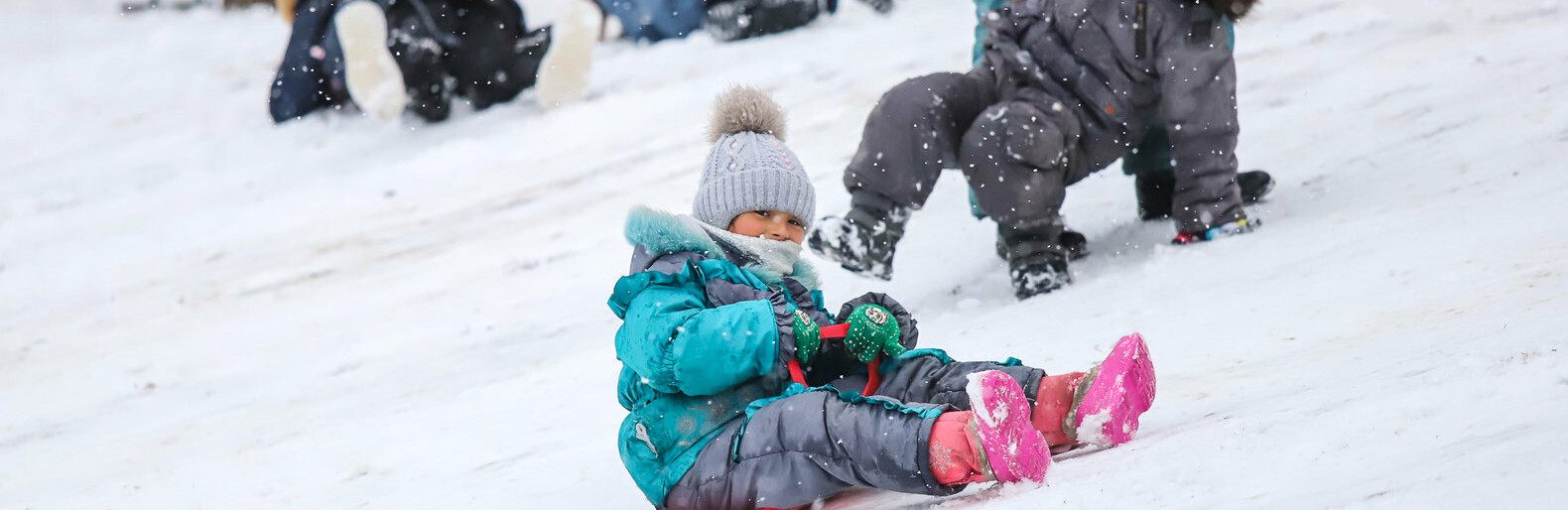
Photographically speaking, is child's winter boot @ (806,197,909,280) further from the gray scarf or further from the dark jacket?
the gray scarf

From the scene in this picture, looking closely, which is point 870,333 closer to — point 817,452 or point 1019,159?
point 817,452

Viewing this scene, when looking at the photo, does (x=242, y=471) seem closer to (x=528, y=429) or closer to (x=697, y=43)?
(x=528, y=429)

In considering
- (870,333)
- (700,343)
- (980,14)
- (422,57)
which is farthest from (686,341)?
(422,57)

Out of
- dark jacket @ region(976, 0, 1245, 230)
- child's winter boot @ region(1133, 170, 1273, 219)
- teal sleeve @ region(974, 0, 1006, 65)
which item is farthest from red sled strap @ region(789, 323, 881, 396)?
teal sleeve @ region(974, 0, 1006, 65)

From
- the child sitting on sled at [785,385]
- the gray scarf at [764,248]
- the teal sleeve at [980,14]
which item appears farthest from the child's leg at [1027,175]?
the gray scarf at [764,248]

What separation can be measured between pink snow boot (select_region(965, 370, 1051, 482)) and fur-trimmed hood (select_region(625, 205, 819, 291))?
2.15ft

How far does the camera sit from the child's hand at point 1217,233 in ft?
12.5

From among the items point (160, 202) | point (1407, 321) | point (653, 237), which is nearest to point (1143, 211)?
point (1407, 321)

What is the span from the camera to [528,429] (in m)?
3.32

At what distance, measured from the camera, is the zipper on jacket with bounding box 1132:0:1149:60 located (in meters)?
3.79

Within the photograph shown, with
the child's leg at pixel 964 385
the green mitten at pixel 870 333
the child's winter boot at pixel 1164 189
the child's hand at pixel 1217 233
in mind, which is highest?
the green mitten at pixel 870 333

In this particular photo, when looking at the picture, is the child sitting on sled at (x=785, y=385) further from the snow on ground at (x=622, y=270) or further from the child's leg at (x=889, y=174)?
the child's leg at (x=889, y=174)

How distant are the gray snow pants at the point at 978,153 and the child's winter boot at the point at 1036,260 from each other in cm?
4

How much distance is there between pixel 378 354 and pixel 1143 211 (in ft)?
8.07
